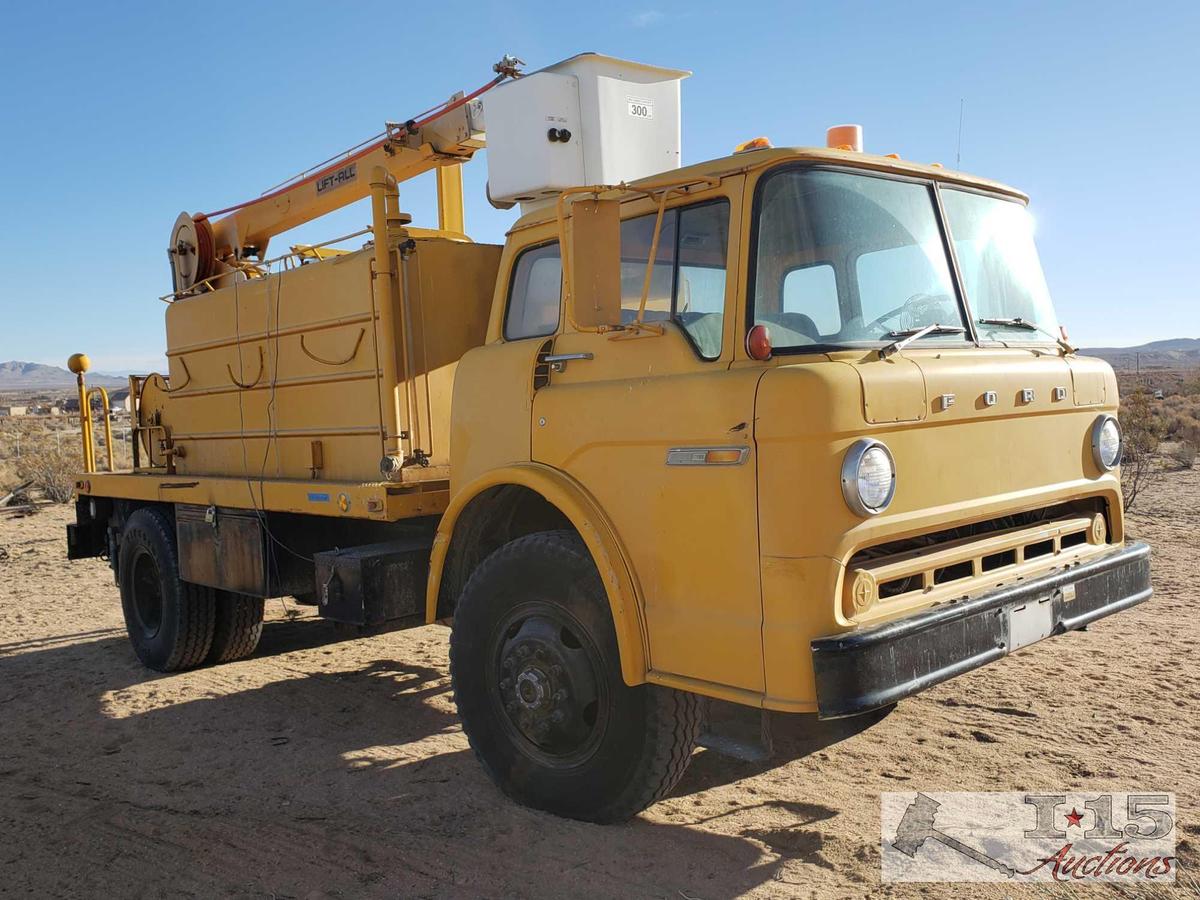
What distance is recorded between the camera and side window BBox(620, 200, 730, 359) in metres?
3.64

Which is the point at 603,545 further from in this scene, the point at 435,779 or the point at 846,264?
the point at 435,779

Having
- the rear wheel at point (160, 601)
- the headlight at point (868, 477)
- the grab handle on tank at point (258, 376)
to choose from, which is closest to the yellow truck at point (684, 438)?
the headlight at point (868, 477)

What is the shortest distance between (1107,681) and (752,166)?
3.83m

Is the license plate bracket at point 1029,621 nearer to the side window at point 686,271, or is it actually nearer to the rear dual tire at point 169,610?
the side window at point 686,271

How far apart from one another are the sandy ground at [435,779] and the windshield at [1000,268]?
1900mm

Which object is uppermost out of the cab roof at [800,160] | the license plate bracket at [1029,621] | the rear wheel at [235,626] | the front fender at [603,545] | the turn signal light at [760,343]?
the cab roof at [800,160]

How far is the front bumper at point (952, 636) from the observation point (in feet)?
10.1

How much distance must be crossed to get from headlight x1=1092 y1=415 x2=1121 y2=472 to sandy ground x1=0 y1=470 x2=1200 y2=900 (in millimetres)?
1344

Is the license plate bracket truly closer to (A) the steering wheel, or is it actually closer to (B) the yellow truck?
(B) the yellow truck

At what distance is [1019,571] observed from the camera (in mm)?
3820

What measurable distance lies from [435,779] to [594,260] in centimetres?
257

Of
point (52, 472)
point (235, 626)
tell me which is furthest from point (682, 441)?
point (52, 472)

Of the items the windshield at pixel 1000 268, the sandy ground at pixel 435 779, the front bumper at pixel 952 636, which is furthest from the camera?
the windshield at pixel 1000 268

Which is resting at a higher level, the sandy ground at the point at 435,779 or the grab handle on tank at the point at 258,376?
the grab handle on tank at the point at 258,376
